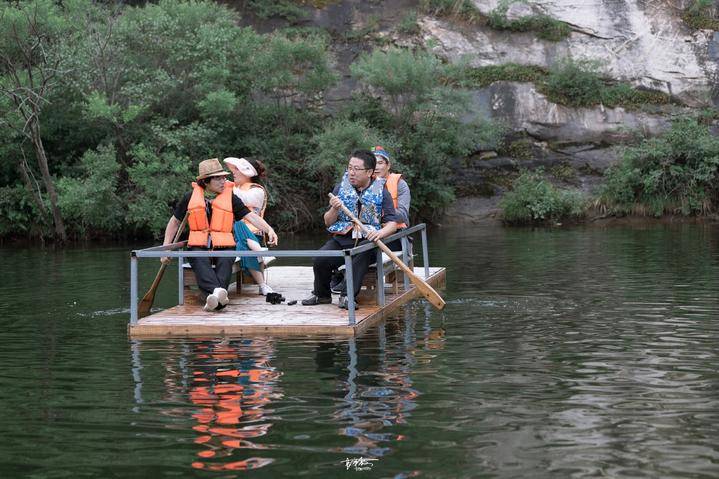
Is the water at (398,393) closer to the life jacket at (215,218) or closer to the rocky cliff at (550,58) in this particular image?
the life jacket at (215,218)

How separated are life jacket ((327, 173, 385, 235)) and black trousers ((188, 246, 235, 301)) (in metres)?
1.22

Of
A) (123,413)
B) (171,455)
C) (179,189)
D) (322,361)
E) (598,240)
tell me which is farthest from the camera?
(179,189)

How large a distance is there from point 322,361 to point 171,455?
307cm

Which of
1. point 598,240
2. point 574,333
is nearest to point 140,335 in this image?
point 574,333

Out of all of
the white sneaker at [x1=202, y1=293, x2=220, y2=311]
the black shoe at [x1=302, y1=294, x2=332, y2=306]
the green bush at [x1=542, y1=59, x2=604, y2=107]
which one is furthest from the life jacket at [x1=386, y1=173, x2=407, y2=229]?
the green bush at [x1=542, y1=59, x2=604, y2=107]

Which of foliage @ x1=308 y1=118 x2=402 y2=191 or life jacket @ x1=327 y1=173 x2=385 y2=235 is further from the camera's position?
foliage @ x1=308 y1=118 x2=402 y2=191

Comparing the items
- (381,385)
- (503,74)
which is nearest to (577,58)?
(503,74)

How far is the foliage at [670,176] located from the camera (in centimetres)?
3123

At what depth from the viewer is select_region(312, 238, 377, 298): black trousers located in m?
11.5

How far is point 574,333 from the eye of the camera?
10.4m

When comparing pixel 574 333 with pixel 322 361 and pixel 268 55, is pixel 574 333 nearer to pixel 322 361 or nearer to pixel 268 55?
pixel 322 361

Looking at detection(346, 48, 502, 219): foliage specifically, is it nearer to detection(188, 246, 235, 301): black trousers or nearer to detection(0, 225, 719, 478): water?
detection(0, 225, 719, 478): water

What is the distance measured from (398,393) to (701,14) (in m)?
33.7

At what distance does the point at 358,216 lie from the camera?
1164 cm
